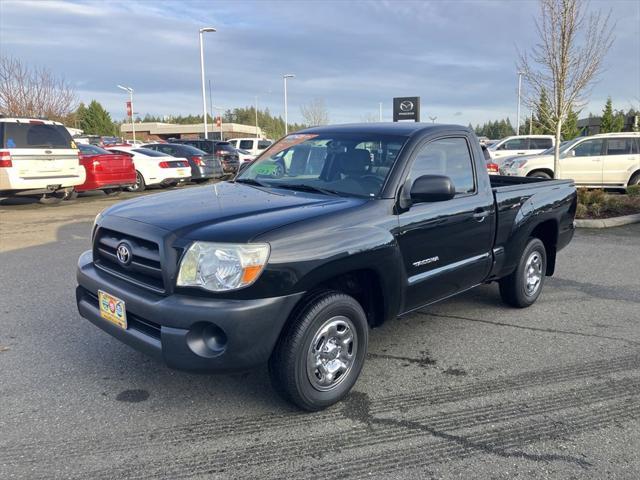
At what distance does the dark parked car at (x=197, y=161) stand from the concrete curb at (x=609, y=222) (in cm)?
1138

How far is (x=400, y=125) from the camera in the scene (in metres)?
4.32

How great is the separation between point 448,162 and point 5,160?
32.7 feet

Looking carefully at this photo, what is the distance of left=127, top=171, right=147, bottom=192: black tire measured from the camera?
15.6m

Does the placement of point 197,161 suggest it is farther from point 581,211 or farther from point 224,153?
point 581,211

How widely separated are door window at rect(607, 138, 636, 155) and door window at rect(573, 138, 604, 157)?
0.22 m

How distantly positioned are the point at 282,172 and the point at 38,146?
9181 millimetres

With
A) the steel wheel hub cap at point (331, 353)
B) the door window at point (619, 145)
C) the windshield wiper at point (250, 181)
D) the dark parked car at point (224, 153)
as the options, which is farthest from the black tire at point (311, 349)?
the dark parked car at point (224, 153)

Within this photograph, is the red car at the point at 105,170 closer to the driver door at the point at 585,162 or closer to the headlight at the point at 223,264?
the headlight at the point at 223,264

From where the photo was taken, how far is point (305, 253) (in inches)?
119

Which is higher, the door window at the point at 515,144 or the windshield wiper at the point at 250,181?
the door window at the point at 515,144

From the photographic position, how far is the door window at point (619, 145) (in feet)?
47.1

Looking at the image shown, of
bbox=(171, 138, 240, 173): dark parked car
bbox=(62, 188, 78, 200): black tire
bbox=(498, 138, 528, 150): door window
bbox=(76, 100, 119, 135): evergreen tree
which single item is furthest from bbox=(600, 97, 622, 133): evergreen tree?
bbox=(76, 100, 119, 135): evergreen tree

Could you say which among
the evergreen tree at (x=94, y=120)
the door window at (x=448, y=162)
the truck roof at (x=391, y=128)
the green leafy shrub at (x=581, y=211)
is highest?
the evergreen tree at (x=94, y=120)

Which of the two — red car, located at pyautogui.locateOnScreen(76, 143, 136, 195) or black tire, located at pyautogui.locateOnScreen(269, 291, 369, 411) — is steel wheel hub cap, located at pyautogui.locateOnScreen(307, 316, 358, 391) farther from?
red car, located at pyautogui.locateOnScreen(76, 143, 136, 195)
